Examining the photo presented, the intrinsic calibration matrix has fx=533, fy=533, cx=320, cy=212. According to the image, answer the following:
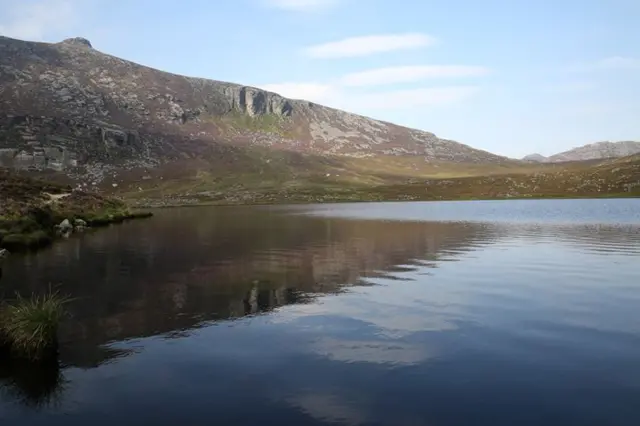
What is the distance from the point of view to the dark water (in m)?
13.8

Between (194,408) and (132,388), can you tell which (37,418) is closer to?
(132,388)

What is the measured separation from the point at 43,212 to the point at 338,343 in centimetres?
5620

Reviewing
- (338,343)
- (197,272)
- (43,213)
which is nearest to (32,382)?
(338,343)

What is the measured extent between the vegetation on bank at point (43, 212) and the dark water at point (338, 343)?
1323cm

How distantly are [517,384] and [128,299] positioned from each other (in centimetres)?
1960

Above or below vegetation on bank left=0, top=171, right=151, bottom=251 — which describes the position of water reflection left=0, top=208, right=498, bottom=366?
below

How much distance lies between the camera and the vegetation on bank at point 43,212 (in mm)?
52094

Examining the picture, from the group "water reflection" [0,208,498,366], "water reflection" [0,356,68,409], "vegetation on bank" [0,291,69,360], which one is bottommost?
"water reflection" [0,356,68,409]

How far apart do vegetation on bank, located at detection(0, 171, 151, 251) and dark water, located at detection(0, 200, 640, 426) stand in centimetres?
1323

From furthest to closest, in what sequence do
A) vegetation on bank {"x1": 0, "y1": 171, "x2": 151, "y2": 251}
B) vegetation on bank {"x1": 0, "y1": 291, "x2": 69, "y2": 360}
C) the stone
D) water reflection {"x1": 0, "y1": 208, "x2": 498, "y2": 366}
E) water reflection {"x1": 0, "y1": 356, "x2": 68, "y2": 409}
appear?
1. the stone
2. vegetation on bank {"x1": 0, "y1": 171, "x2": 151, "y2": 251}
3. water reflection {"x1": 0, "y1": 208, "x2": 498, "y2": 366}
4. vegetation on bank {"x1": 0, "y1": 291, "x2": 69, "y2": 360}
5. water reflection {"x1": 0, "y1": 356, "x2": 68, "y2": 409}

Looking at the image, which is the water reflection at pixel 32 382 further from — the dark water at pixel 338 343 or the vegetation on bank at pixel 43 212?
the vegetation on bank at pixel 43 212

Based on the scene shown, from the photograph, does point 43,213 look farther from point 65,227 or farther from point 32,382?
point 32,382

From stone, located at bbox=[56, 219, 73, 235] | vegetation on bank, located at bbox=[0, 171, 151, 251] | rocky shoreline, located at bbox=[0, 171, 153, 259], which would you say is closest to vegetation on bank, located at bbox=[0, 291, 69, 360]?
rocky shoreline, located at bbox=[0, 171, 153, 259]

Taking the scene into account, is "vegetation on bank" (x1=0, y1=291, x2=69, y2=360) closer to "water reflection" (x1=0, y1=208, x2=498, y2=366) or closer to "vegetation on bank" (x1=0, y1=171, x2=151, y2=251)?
"water reflection" (x1=0, y1=208, x2=498, y2=366)
